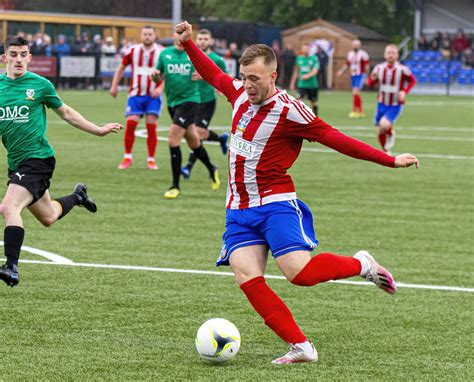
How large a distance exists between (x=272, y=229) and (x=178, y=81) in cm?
865

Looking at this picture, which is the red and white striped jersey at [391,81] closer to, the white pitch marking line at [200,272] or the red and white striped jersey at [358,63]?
the white pitch marking line at [200,272]

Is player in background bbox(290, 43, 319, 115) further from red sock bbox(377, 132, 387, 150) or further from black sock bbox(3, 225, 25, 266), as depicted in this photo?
black sock bbox(3, 225, 25, 266)

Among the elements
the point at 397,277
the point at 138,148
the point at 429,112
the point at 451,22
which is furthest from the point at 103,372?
the point at 451,22

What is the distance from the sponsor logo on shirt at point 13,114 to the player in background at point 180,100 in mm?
5964

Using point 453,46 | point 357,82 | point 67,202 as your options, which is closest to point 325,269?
→ point 67,202

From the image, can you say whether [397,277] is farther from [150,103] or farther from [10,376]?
[150,103]

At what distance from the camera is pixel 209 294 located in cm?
824

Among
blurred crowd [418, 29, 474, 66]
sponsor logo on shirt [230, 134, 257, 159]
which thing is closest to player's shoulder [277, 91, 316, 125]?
sponsor logo on shirt [230, 134, 257, 159]

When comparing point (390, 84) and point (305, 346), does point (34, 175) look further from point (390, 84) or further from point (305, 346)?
point (390, 84)

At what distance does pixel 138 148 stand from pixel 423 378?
14.8 m

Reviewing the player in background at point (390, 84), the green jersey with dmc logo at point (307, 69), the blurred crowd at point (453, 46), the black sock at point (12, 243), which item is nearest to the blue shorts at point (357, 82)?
the green jersey with dmc logo at point (307, 69)

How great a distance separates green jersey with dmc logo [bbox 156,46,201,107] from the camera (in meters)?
14.9

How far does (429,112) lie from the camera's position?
34.8m

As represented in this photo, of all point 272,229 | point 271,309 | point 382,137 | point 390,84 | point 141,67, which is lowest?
point 382,137
